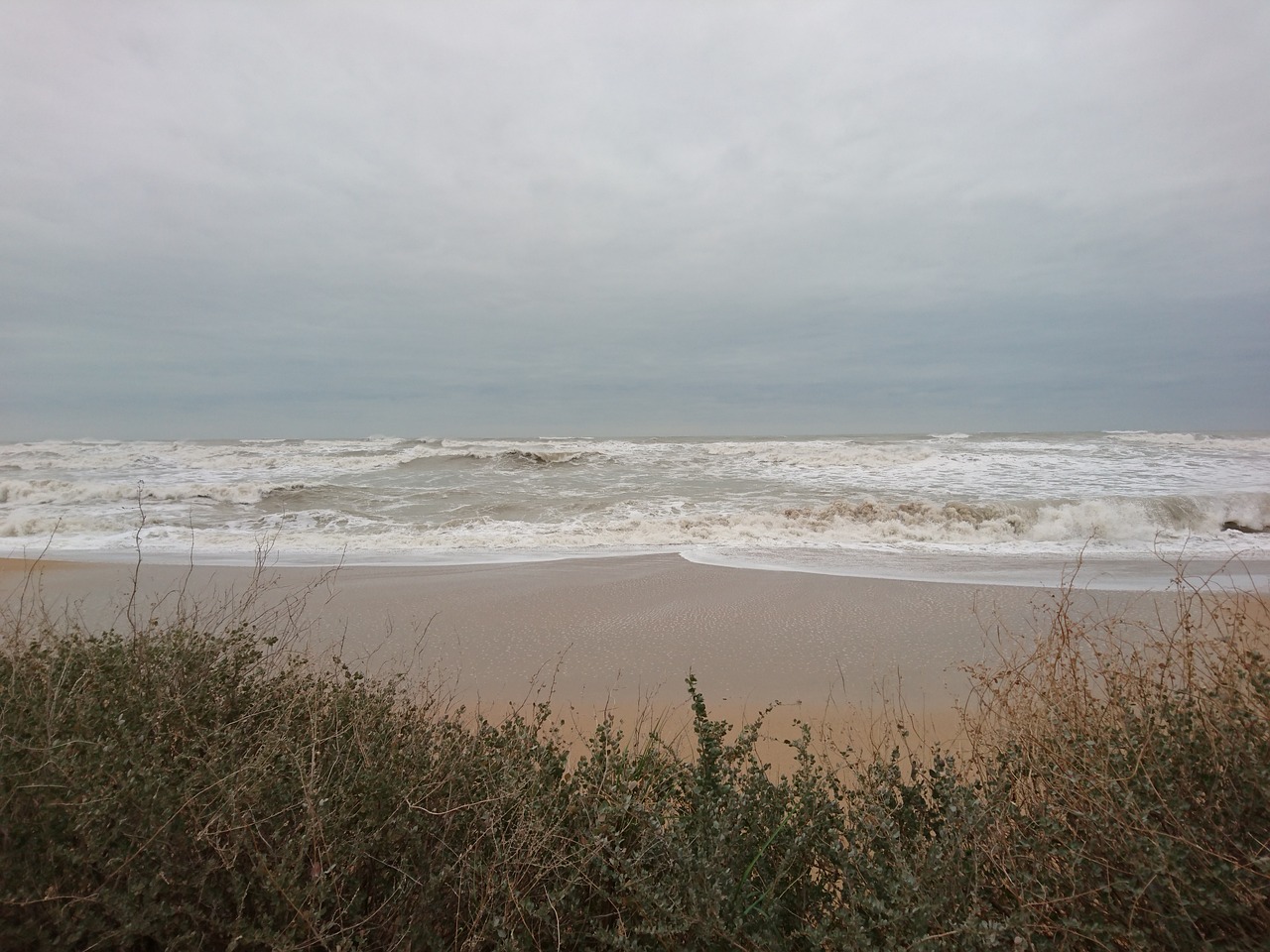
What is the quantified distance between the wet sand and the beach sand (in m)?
0.02

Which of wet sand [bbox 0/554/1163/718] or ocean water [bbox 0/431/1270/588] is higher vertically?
A: ocean water [bbox 0/431/1270/588]

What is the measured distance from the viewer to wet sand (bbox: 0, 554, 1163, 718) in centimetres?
560

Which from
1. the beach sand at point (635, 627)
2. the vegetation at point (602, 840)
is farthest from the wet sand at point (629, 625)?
the vegetation at point (602, 840)

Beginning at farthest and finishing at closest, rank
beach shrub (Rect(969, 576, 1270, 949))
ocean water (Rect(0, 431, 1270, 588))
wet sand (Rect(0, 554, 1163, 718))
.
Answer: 1. ocean water (Rect(0, 431, 1270, 588))
2. wet sand (Rect(0, 554, 1163, 718))
3. beach shrub (Rect(969, 576, 1270, 949))

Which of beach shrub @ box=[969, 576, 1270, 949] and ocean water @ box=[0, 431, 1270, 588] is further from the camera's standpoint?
ocean water @ box=[0, 431, 1270, 588]

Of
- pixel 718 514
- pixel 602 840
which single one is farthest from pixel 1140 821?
pixel 718 514

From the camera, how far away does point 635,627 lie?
7328 millimetres

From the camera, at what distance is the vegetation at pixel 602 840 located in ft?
5.99

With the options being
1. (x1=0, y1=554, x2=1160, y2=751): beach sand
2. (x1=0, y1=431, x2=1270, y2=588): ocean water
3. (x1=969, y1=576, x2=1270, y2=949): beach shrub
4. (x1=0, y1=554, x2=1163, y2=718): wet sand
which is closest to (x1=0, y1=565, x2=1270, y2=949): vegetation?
(x1=969, y1=576, x2=1270, y2=949): beach shrub

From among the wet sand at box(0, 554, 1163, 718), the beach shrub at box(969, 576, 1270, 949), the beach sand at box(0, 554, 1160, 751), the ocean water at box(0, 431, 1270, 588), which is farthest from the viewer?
the ocean water at box(0, 431, 1270, 588)

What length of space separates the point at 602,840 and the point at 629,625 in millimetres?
5377

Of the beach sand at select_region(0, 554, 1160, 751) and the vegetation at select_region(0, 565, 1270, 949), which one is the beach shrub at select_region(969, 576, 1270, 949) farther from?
the beach sand at select_region(0, 554, 1160, 751)

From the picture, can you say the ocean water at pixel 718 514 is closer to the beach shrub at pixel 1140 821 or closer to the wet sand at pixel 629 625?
the wet sand at pixel 629 625

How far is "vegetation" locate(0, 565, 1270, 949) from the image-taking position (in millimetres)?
1826
